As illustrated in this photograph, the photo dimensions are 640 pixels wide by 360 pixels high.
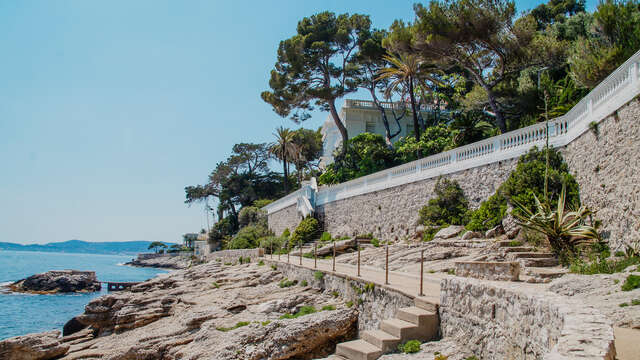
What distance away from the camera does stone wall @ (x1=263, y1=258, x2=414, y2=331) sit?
9039 millimetres

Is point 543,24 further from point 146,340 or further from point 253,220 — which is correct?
point 146,340

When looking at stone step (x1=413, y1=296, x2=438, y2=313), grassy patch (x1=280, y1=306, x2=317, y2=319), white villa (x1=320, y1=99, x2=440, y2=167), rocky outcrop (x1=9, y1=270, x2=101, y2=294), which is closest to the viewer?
stone step (x1=413, y1=296, x2=438, y2=313)

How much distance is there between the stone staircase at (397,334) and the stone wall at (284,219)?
23.7 meters

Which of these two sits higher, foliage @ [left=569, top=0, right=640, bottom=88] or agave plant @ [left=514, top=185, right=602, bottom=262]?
foliage @ [left=569, top=0, right=640, bottom=88]

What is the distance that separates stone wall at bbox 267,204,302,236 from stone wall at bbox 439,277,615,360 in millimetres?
24765

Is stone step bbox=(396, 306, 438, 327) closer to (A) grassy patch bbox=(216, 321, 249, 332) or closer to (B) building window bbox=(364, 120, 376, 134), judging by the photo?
(A) grassy patch bbox=(216, 321, 249, 332)

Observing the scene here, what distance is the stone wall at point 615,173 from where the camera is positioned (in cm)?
1005

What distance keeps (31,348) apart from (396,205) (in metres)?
14.8

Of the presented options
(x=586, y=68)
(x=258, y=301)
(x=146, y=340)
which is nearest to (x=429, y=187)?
(x=586, y=68)

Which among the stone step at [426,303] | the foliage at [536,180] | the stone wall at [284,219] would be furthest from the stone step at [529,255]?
the stone wall at [284,219]

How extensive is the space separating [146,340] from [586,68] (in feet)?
57.2

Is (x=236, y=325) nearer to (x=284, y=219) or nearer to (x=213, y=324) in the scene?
(x=213, y=324)

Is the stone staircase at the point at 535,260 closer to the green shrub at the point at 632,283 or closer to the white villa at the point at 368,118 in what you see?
the green shrub at the point at 632,283

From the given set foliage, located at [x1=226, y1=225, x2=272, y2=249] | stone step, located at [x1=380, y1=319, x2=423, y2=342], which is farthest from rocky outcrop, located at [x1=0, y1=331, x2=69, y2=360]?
foliage, located at [x1=226, y1=225, x2=272, y2=249]
